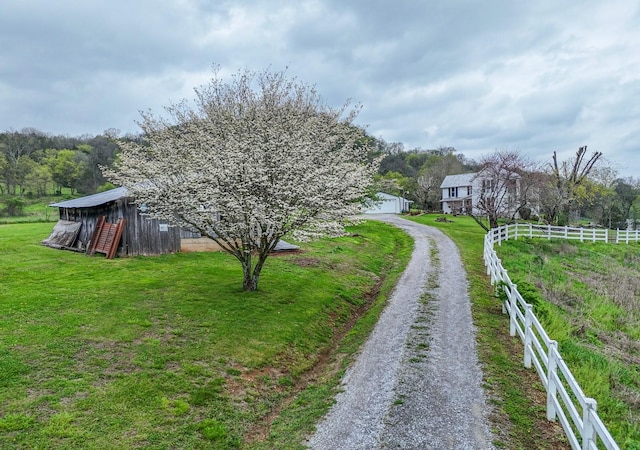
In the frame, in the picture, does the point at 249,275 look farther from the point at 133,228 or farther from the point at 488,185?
the point at 488,185

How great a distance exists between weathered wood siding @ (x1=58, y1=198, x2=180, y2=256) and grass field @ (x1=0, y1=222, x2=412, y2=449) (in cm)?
304

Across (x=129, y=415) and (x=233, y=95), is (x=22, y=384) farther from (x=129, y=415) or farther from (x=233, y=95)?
(x=233, y=95)

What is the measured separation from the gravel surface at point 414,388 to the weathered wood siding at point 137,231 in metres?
13.0

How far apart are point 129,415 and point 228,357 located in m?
2.70

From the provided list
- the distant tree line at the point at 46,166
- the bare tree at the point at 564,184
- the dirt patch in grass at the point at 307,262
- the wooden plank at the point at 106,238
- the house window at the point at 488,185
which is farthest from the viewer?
the distant tree line at the point at 46,166

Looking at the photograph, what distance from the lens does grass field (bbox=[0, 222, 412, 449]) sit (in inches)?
255

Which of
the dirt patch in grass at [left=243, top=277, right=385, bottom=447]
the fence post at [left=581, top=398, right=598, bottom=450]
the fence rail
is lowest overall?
the dirt patch in grass at [left=243, top=277, right=385, bottom=447]

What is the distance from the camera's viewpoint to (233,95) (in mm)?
21141

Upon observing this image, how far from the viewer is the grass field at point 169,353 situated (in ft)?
21.2

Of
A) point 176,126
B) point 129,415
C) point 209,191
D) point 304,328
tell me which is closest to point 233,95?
point 176,126

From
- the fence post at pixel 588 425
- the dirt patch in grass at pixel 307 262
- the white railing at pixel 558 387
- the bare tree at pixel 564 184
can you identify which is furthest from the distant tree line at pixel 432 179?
the fence post at pixel 588 425

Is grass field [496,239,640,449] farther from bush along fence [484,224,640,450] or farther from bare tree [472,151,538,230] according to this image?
bare tree [472,151,538,230]

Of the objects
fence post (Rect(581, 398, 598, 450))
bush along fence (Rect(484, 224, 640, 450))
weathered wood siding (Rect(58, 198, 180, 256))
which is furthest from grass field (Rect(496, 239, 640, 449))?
weathered wood siding (Rect(58, 198, 180, 256))

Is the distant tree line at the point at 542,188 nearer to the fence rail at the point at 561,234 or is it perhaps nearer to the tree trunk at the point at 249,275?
the fence rail at the point at 561,234
